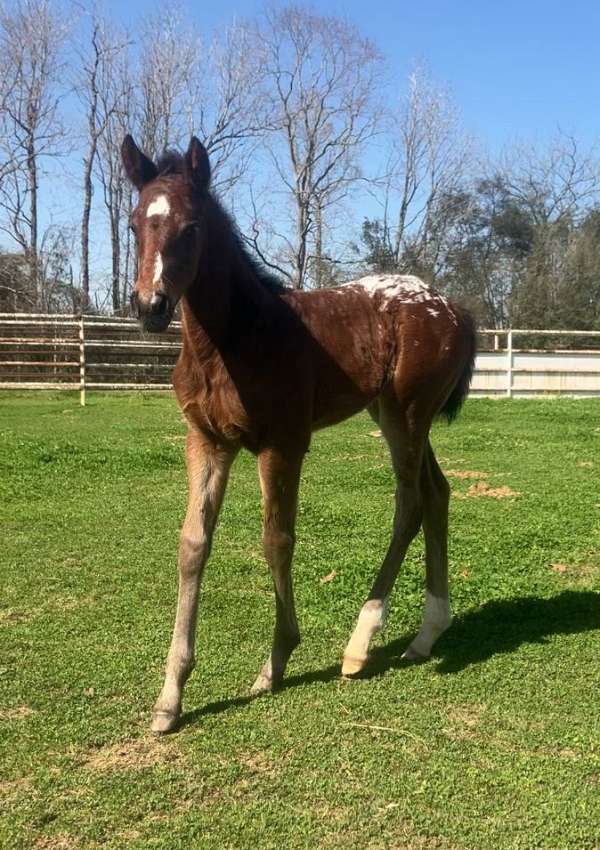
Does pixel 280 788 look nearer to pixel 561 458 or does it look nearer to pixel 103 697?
pixel 103 697

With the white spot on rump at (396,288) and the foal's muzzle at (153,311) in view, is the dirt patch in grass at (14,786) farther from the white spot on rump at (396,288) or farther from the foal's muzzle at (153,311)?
the white spot on rump at (396,288)

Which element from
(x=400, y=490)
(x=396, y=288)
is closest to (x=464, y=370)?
(x=396, y=288)

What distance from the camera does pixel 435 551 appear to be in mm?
4176

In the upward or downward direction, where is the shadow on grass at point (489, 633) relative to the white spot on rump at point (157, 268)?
downward

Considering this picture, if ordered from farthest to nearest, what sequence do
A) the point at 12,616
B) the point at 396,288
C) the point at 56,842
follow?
1. the point at 12,616
2. the point at 396,288
3. the point at 56,842

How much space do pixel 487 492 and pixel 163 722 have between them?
5.27 m

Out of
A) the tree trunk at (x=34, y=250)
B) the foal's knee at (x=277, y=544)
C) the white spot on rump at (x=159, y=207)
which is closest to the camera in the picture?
the white spot on rump at (x=159, y=207)

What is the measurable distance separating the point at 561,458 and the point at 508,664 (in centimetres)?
643

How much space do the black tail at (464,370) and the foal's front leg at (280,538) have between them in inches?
51.3

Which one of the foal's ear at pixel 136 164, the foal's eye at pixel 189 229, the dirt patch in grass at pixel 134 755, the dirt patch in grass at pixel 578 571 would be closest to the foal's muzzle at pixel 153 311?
the foal's eye at pixel 189 229

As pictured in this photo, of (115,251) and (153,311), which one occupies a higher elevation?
(115,251)

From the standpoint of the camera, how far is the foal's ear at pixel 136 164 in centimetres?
314

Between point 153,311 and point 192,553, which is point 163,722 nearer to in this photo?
point 192,553

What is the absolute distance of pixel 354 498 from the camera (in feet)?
24.7
